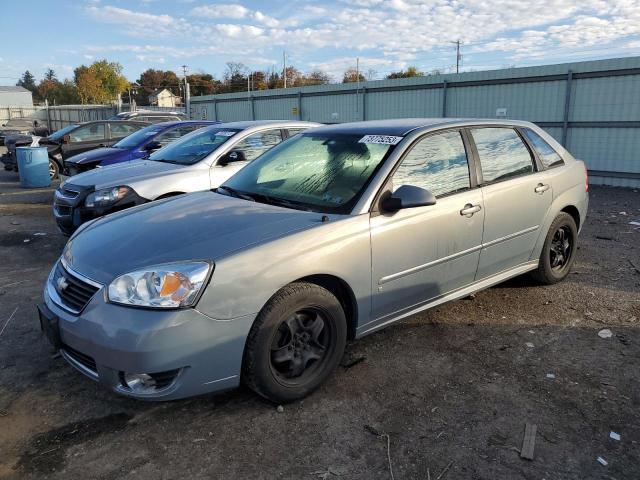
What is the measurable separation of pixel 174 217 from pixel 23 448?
155 centimetres

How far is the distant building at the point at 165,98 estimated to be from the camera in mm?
84438

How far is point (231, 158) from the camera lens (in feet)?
21.4

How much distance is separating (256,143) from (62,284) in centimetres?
405

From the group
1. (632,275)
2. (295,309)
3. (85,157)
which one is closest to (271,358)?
(295,309)

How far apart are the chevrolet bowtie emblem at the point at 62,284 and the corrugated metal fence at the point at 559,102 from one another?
40.5 feet

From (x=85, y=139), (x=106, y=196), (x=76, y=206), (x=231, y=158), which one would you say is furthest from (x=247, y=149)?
(x=85, y=139)

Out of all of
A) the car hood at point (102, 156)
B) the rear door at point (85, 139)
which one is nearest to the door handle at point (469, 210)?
the car hood at point (102, 156)

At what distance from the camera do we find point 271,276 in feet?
9.29

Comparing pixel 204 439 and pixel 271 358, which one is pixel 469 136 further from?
pixel 204 439

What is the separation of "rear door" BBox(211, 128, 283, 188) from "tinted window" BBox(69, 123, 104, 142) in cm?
836

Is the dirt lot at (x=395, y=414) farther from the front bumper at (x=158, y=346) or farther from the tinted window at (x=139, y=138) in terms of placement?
the tinted window at (x=139, y=138)

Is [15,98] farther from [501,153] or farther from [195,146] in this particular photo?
[501,153]

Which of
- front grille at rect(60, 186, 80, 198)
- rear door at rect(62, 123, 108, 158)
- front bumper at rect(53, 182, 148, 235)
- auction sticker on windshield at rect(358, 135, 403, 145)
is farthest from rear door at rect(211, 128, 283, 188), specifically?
rear door at rect(62, 123, 108, 158)

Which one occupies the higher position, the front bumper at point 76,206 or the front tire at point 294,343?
the front bumper at point 76,206
